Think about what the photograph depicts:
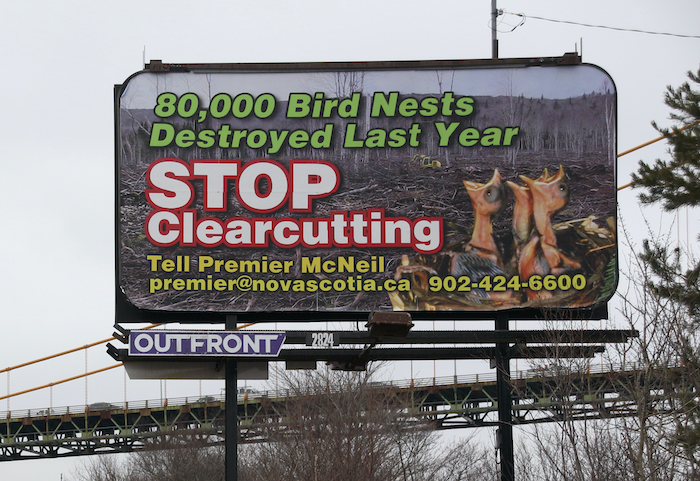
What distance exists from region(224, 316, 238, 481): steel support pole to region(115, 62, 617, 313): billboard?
3.57 feet

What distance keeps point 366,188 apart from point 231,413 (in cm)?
558

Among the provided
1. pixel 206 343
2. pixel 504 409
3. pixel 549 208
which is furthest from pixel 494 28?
pixel 206 343

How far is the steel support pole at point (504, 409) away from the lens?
75.0 feet

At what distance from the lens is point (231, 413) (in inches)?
885

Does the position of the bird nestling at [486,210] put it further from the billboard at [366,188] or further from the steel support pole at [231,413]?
the steel support pole at [231,413]

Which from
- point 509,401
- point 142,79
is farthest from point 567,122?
point 142,79

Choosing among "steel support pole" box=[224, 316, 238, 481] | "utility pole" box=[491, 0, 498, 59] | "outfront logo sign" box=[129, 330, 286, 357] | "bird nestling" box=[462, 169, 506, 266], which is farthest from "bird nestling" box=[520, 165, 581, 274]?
"steel support pole" box=[224, 316, 238, 481]

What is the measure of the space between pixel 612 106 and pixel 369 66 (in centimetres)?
540

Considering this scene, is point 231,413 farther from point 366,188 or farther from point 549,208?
point 549,208

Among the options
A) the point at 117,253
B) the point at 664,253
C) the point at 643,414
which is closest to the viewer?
the point at 643,414

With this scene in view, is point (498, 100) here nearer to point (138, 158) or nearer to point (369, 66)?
point (369, 66)

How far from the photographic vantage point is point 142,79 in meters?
23.1

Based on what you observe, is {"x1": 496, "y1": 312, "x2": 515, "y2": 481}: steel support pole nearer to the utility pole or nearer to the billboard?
the billboard

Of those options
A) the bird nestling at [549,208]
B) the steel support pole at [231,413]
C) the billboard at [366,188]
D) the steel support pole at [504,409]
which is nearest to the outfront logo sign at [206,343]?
the steel support pole at [231,413]
